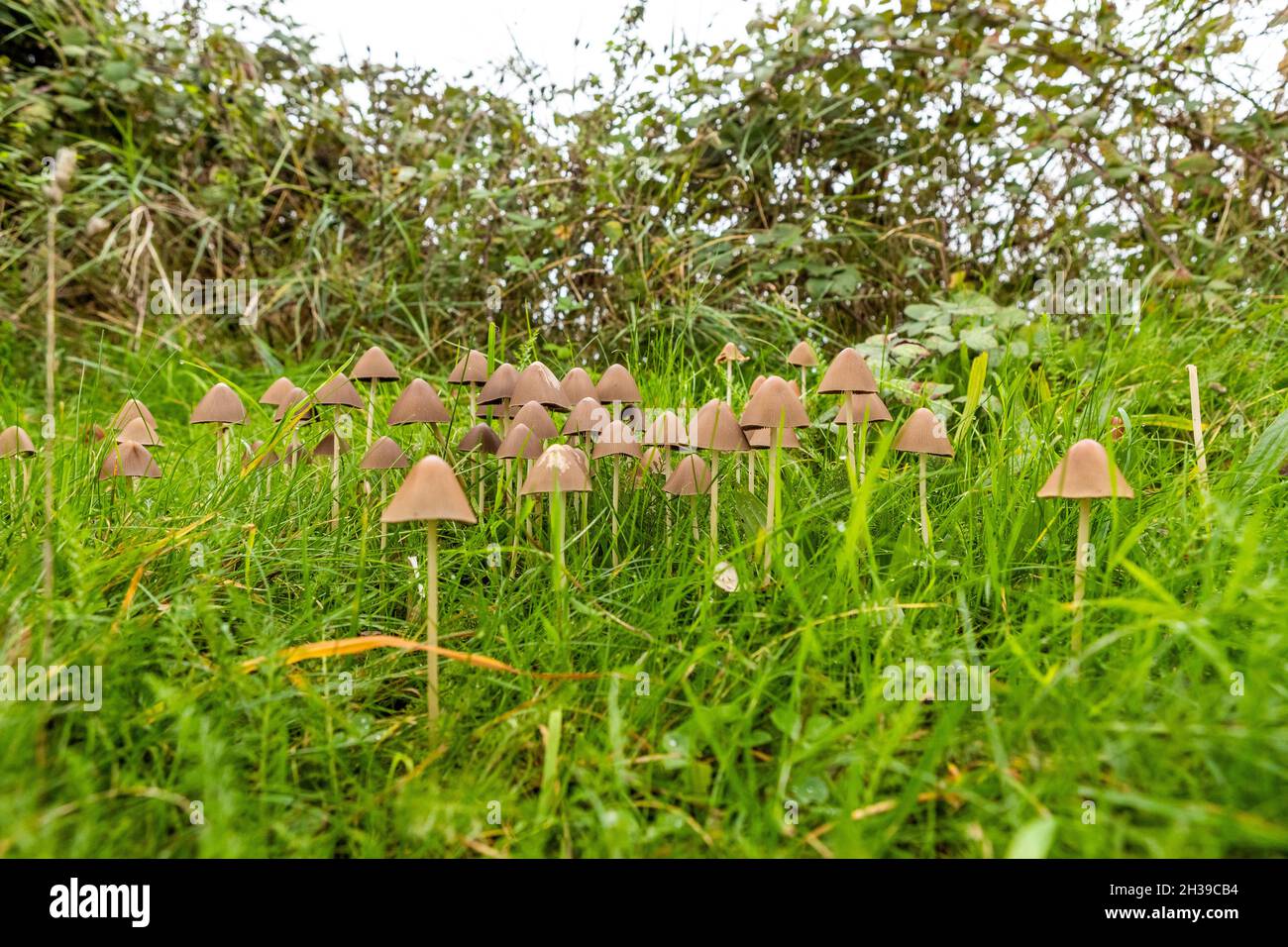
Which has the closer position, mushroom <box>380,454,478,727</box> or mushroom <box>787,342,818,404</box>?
mushroom <box>380,454,478,727</box>

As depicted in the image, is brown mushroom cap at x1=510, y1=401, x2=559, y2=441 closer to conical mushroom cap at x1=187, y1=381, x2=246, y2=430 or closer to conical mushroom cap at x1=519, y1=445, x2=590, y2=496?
conical mushroom cap at x1=519, y1=445, x2=590, y2=496

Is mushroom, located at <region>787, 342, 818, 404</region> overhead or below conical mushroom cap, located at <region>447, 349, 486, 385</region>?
overhead

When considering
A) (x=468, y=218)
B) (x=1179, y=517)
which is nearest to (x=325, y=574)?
(x=1179, y=517)

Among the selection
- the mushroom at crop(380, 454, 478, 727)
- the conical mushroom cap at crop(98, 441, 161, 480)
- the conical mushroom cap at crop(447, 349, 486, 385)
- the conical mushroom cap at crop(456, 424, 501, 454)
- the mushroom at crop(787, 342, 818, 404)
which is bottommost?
the mushroom at crop(380, 454, 478, 727)

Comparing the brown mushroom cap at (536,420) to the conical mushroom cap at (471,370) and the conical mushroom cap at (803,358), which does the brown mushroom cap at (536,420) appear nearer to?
the conical mushroom cap at (471,370)

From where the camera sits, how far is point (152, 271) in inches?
248

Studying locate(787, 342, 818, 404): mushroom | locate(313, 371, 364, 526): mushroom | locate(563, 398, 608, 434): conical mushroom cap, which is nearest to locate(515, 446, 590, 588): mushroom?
locate(563, 398, 608, 434): conical mushroom cap

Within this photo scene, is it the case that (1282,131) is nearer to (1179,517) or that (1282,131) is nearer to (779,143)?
(779,143)

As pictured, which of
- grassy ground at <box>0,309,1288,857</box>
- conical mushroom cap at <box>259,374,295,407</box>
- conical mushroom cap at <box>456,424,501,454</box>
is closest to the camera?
grassy ground at <box>0,309,1288,857</box>

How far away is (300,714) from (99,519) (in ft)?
3.85

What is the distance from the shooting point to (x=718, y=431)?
2.34 m

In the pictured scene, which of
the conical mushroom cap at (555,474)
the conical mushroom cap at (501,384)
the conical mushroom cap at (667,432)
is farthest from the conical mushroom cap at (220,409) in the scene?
the conical mushroom cap at (667,432)

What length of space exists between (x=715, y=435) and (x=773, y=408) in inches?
7.2

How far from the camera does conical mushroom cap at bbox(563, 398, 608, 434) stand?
2455mm
